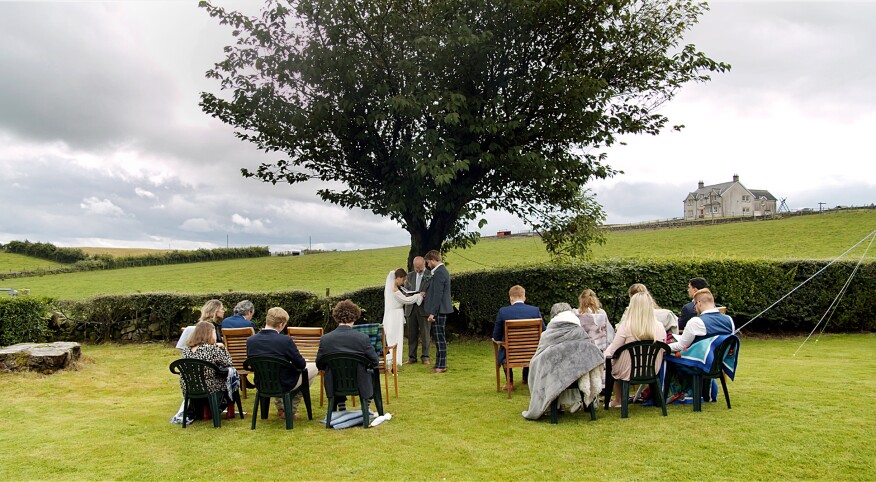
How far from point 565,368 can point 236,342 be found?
15.2 feet

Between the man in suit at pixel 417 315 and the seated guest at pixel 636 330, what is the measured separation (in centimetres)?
503

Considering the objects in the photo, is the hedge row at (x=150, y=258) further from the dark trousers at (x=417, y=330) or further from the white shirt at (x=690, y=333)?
the white shirt at (x=690, y=333)

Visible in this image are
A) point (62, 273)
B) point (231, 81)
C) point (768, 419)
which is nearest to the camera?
point (768, 419)

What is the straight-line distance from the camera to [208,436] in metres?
6.68

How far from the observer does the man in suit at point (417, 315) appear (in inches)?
456

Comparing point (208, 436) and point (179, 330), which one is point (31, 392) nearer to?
point (208, 436)

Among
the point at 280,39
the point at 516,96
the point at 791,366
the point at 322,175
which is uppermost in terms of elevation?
the point at 280,39

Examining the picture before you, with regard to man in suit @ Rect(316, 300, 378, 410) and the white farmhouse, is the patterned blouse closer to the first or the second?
man in suit @ Rect(316, 300, 378, 410)

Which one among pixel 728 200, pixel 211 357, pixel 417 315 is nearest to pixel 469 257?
pixel 417 315

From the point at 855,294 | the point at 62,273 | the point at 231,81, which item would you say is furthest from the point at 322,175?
the point at 62,273

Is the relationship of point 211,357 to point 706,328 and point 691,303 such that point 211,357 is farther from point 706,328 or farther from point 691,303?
point 691,303

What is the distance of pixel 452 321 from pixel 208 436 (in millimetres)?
9570

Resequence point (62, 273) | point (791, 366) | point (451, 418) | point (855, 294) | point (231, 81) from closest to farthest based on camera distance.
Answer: point (451, 418)
point (791, 366)
point (231, 81)
point (855, 294)
point (62, 273)

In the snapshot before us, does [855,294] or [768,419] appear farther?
[855,294]
